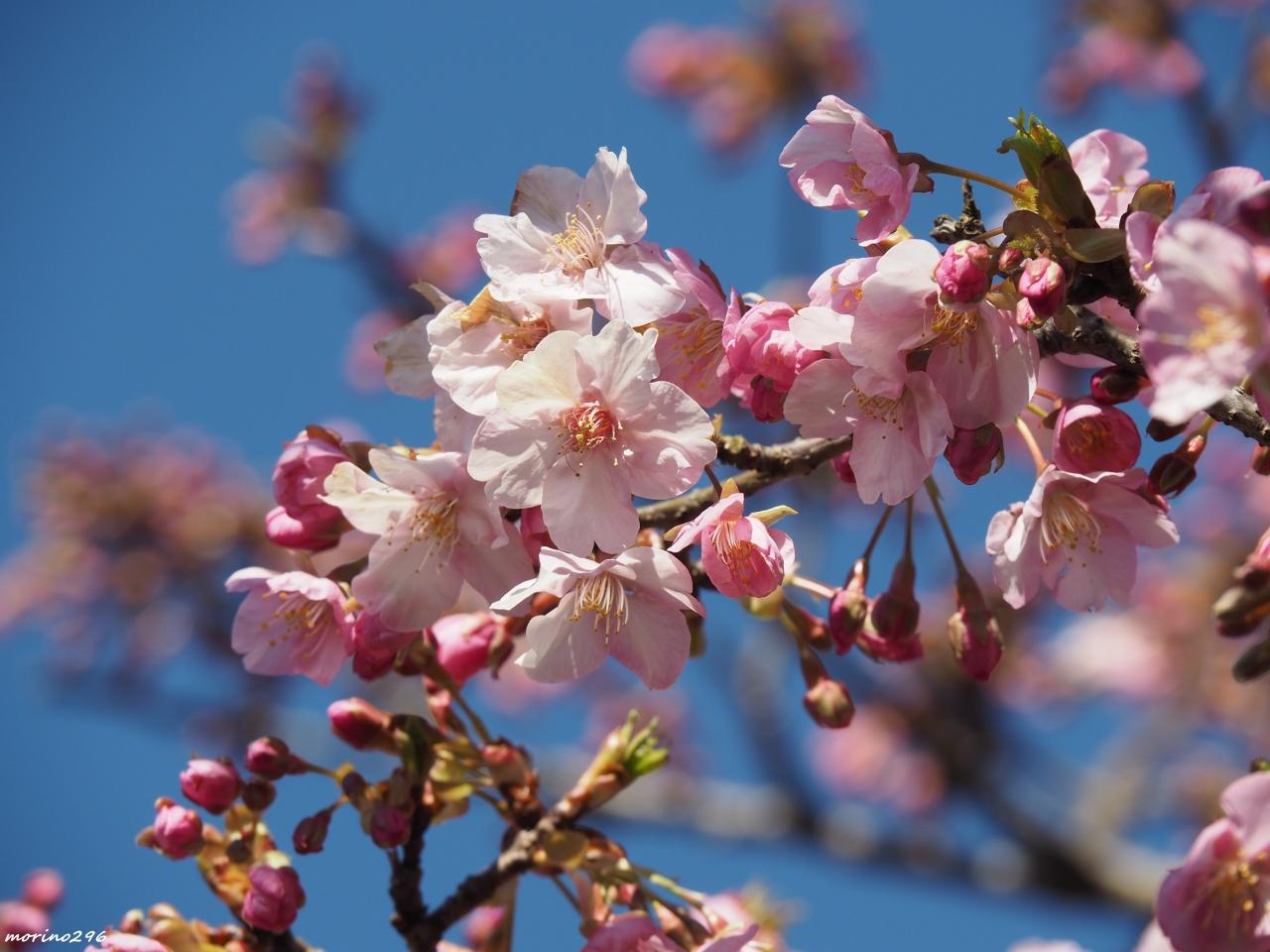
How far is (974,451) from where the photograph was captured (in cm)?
166

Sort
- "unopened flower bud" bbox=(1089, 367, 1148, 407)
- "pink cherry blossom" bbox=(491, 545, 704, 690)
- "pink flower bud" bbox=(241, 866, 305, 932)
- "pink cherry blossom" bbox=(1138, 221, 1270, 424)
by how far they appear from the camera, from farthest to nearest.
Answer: "pink flower bud" bbox=(241, 866, 305, 932)
"pink cherry blossom" bbox=(491, 545, 704, 690)
"unopened flower bud" bbox=(1089, 367, 1148, 407)
"pink cherry blossom" bbox=(1138, 221, 1270, 424)

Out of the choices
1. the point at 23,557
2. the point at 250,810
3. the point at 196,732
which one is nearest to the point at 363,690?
the point at 196,732

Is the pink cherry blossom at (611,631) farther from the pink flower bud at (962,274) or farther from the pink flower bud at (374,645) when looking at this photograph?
the pink flower bud at (962,274)

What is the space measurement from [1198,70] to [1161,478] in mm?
4089

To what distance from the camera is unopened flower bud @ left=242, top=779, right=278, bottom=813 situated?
2037 millimetres

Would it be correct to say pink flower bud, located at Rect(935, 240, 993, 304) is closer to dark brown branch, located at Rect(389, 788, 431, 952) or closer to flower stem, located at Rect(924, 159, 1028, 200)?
flower stem, located at Rect(924, 159, 1028, 200)

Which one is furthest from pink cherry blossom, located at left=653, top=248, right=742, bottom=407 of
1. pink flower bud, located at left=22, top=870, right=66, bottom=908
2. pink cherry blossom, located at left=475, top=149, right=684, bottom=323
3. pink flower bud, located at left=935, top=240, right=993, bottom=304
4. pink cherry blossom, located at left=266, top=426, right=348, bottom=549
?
pink flower bud, located at left=22, top=870, right=66, bottom=908

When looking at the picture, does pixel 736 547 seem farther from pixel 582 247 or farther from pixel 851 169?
pixel 851 169

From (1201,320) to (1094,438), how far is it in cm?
44

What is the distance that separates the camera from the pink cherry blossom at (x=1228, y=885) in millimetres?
1504

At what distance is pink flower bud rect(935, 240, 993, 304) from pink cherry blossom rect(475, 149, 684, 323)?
1.20 ft

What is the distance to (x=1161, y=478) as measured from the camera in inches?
65.7

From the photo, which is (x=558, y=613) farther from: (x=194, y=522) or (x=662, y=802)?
(x=194, y=522)

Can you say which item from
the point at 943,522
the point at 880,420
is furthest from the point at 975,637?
the point at 880,420
